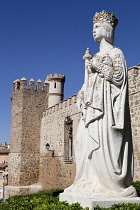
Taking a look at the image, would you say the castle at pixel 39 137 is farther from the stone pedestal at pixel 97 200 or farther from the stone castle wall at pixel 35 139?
the stone pedestal at pixel 97 200

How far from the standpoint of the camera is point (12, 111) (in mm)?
21562

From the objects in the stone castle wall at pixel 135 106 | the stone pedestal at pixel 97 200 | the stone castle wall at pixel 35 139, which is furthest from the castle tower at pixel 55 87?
the stone pedestal at pixel 97 200

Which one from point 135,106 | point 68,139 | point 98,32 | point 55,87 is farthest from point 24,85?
point 98,32

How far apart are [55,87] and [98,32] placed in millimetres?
18390

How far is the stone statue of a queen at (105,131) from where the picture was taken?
132 inches

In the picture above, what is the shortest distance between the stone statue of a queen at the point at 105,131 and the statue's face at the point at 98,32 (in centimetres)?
1

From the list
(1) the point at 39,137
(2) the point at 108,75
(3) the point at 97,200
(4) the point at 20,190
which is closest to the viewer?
(3) the point at 97,200

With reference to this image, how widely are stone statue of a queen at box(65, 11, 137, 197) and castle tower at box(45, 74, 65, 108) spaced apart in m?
18.1

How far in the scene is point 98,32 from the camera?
3.90 metres

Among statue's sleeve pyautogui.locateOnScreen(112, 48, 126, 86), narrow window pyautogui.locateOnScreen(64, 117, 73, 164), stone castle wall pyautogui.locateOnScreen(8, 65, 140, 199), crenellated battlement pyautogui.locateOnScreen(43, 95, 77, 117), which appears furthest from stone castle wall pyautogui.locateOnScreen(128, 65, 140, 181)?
stone castle wall pyautogui.locateOnScreen(8, 65, 140, 199)

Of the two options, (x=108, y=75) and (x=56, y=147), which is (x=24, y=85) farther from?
(x=108, y=75)

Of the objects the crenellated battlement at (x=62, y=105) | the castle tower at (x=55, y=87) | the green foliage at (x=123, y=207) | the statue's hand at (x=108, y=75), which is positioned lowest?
the green foliage at (x=123, y=207)

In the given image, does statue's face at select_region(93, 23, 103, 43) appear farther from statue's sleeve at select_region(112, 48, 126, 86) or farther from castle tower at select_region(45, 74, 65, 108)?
castle tower at select_region(45, 74, 65, 108)

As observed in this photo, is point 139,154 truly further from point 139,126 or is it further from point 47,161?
point 47,161
